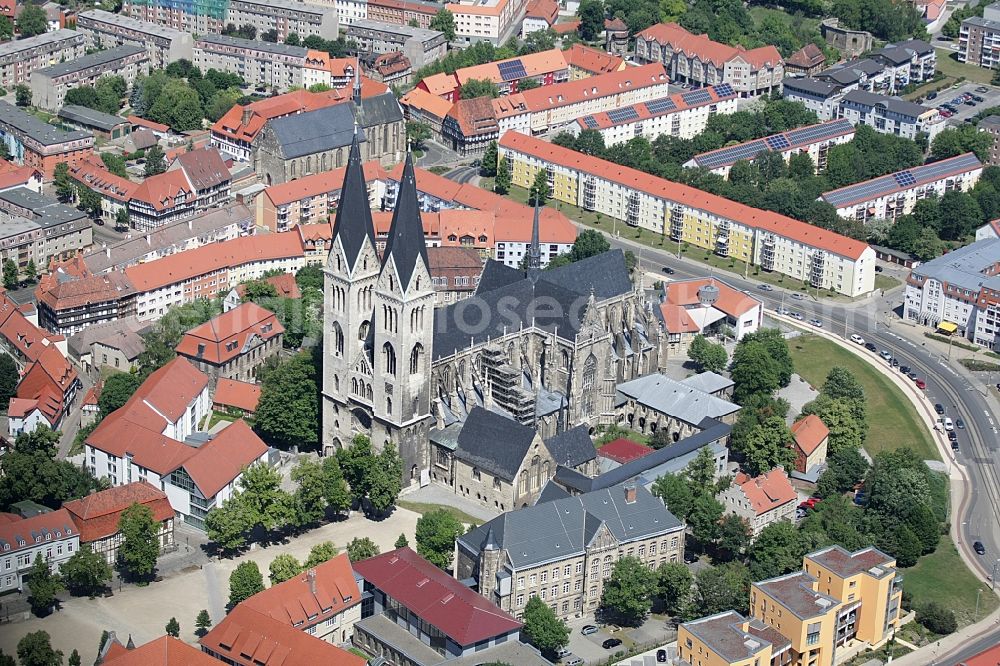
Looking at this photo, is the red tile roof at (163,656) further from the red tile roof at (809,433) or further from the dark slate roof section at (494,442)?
the red tile roof at (809,433)

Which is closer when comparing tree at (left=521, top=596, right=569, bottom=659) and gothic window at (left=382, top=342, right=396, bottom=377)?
tree at (left=521, top=596, right=569, bottom=659)

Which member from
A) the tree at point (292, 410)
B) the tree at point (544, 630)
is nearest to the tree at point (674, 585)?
the tree at point (544, 630)

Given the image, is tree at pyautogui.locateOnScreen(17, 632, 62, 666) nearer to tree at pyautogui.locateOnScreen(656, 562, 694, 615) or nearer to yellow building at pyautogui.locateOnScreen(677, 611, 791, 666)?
tree at pyautogui.locateOnScreen(656, 562, 694, 615)

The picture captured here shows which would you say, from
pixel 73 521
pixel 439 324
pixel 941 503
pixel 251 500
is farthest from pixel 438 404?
pixel 941 503

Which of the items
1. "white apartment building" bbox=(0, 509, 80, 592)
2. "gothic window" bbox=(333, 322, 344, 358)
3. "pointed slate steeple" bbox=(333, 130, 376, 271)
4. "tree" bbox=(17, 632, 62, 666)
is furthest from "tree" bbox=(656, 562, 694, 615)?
"white apartment building" bbox=(0, 509, 80, 592)

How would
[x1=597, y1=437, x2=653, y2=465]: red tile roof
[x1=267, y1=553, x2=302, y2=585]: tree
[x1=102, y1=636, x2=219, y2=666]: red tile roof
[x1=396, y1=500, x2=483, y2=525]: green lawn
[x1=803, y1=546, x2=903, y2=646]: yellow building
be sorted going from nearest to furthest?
[x1=102, y1=636, x2=219, y2=666]: red tile roof < [x1=803, y1=546, x2=903, y2=646]: yellow building < [x1=267, y1=553, x2=302, y2=585]: tree < [x1=396, y1=500, x2=483, y2=525]: green lawn < [x1=597, y1=437, x2=653, y2=465]: red tile roof

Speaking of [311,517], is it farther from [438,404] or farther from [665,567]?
[665,567]

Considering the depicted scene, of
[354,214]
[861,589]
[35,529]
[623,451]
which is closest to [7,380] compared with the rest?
[35,529]
